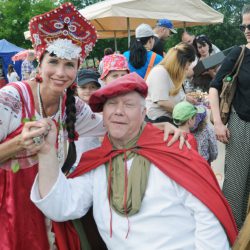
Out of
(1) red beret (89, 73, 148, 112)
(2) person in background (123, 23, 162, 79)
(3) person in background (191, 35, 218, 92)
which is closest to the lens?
(1) red beret (89, 73, 148, 112)

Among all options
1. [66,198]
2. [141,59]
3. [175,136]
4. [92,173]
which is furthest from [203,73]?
[66,198]

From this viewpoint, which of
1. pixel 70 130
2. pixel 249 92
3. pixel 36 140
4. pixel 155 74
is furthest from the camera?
pixel 155 74

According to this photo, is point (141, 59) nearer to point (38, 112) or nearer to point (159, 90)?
point (159, 90)

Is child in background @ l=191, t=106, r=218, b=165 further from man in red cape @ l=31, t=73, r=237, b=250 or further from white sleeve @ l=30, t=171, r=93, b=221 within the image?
white sleeve @ l=30, t=171, r=93, b=221

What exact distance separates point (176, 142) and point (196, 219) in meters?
0.44

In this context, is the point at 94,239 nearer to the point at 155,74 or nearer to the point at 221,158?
the point at 155,74

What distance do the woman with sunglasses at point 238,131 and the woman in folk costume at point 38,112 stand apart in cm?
149

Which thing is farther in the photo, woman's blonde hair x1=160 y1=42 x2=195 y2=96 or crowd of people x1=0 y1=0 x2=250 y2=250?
woman's blonde hair x1=160 y1=42 x2=195 y2=96

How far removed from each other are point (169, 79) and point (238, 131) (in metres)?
0.97

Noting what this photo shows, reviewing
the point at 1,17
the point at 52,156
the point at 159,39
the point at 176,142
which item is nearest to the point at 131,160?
the point at 176,142

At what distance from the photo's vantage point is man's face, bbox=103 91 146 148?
80.0 inches

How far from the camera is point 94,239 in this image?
216 centimetres

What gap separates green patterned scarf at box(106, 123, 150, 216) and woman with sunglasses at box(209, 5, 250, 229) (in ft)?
4.93

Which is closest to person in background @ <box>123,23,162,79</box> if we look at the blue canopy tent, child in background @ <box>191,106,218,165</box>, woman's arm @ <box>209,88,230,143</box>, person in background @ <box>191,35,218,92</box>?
person in background @ <box>191,35,218,92</box>
